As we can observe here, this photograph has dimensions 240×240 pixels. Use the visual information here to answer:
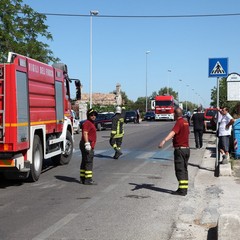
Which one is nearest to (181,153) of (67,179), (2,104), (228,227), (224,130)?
(228,227)

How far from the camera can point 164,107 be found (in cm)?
5909

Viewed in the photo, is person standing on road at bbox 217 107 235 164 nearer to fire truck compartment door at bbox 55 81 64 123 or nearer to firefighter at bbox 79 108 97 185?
firefighter at bbox 79 108 97 185

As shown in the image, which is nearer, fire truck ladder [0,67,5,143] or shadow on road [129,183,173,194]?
fire truck ladder [0,67,5,143]

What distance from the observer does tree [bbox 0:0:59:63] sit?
24.2 metres

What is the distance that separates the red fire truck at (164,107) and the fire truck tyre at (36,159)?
1924 inches

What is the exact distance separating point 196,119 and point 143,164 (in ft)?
18.4

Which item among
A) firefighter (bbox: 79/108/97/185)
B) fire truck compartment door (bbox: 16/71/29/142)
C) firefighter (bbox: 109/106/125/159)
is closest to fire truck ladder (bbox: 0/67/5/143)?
fire truck compartment door (bbox: 16/71/29/142)

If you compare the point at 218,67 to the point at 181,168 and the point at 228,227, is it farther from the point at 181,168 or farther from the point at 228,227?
the point at 228,227

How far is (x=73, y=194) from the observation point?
8883mm

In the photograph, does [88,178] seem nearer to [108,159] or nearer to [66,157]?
[66,157]

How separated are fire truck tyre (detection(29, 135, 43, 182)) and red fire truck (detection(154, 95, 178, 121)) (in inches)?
1924

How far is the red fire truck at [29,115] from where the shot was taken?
8.88 metres

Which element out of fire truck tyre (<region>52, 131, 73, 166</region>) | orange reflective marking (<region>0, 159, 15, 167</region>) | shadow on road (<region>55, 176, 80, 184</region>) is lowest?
shadow on road (<region>55, 176, 80, 184</region>)

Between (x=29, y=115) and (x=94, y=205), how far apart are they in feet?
9.40
